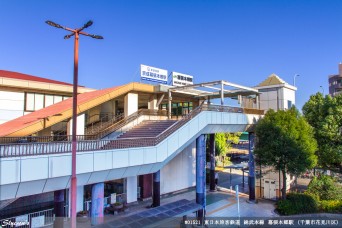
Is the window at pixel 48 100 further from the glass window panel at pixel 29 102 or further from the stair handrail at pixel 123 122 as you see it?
the stair handrail at pixel 123 122

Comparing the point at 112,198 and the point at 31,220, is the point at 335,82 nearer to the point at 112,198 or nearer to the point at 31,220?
the point at 112,198

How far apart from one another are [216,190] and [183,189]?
3541mm

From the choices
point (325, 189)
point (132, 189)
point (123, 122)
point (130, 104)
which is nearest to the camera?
point (123, 122)

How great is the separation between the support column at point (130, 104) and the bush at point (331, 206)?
16907 millimetres

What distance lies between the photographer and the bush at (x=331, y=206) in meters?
20.1

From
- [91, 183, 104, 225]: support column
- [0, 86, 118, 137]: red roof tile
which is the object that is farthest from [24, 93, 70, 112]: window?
[91, 183, 104, 225]: support column

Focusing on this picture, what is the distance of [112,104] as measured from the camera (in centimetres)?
2447

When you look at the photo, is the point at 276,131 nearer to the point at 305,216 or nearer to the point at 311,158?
the point at 311,158

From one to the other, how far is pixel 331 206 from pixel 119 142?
1727 centimetres

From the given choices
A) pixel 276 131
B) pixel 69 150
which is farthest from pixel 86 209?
pixel 276 131

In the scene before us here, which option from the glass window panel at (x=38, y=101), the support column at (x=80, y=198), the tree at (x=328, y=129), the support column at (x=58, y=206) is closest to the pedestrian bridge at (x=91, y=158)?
the support column at (x=58, y=206)

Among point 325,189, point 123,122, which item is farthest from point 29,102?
point 325,189

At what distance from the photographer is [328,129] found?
74.2ft

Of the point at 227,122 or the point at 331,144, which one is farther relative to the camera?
the point at 331,144
